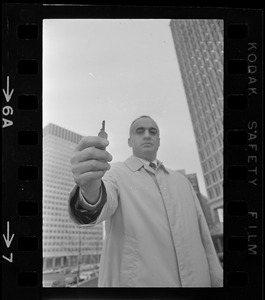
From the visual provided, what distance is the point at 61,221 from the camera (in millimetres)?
2092

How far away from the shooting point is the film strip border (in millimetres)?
2104

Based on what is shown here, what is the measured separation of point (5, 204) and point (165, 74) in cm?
91

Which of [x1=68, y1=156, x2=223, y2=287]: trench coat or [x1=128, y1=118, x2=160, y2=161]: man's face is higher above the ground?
[x1=128, y1=118, x2=160, y2=161]: man's face

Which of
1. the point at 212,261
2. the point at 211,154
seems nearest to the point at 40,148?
the point at 211,154

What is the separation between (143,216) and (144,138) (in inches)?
13.5

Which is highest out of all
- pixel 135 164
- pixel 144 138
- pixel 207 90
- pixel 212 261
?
pixel 207 90

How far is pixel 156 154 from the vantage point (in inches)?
85.0

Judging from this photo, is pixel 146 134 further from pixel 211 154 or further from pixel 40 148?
pixel 40 148

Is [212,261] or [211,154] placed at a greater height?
[211,154]

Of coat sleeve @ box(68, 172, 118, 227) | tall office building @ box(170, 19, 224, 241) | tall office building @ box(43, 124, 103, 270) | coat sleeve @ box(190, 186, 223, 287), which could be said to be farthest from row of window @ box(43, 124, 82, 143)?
coat sleeve @ box(190, 186, 223, 287)

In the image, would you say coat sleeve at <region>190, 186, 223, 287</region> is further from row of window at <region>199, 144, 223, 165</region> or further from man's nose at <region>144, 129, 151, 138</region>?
man's nose at <region>144, 129, 151, 138</region>
